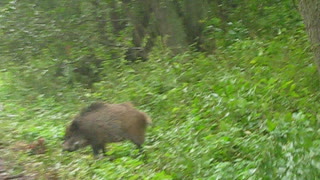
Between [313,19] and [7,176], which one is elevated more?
[313,19]

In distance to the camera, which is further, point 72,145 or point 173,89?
point 173,89

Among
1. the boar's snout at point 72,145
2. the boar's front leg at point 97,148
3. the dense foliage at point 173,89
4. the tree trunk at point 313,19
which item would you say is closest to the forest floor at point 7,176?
the dense foliage at point 173,89

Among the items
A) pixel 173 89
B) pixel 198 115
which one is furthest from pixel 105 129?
pixel 173 89

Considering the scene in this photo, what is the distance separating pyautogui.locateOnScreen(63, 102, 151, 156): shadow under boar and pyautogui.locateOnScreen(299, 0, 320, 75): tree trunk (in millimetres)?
2983

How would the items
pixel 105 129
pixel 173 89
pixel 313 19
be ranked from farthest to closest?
pixel 173 89 < pixel 105 129 < pixel 313 19

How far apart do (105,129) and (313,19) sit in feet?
11.8

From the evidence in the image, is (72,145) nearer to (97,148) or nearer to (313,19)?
(97,148)

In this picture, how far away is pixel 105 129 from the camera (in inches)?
322

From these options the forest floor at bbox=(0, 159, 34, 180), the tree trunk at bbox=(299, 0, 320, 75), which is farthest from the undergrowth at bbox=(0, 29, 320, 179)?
the tree trunk at bbox=(299, 0, 320, 75)

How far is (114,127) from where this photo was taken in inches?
321

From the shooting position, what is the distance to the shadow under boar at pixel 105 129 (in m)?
8.15

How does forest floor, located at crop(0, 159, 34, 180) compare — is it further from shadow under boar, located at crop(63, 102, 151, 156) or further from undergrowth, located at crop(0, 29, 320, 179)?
shadow under boar, located at crop(63, 102, 151, 156)

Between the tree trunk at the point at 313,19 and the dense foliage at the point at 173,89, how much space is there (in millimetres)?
842

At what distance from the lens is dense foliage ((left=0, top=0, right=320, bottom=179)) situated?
20.9 ft
